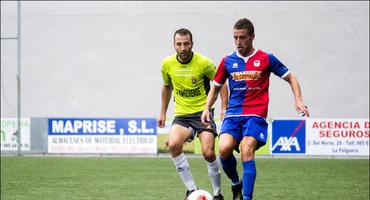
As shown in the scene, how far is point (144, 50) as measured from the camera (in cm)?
2995

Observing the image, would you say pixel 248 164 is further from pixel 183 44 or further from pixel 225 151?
pixel 183 44

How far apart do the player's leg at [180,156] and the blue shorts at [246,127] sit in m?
1.08

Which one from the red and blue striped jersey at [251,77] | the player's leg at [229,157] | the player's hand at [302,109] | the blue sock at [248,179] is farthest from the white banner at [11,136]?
the player's hand at [302,109]

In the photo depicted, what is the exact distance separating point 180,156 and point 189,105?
0.70 meters

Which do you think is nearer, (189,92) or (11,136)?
(189,92)

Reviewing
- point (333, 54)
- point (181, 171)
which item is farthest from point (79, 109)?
point (181, 171)

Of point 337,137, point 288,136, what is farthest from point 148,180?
point 337,137

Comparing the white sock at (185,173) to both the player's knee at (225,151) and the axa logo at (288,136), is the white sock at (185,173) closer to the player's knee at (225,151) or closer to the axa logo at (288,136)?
the player's knee at (225,151)

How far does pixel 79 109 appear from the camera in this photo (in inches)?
1185

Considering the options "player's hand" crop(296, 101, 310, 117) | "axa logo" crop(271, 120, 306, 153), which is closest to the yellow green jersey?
"player's hand" crop(296, 101, 310, 117)

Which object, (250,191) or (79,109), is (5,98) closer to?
(79,109)

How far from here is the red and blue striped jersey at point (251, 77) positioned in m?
8.53

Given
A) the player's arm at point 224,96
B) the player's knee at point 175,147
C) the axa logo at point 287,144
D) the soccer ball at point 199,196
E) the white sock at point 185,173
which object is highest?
the player's arm at point 224,96

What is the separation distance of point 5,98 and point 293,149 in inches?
486
